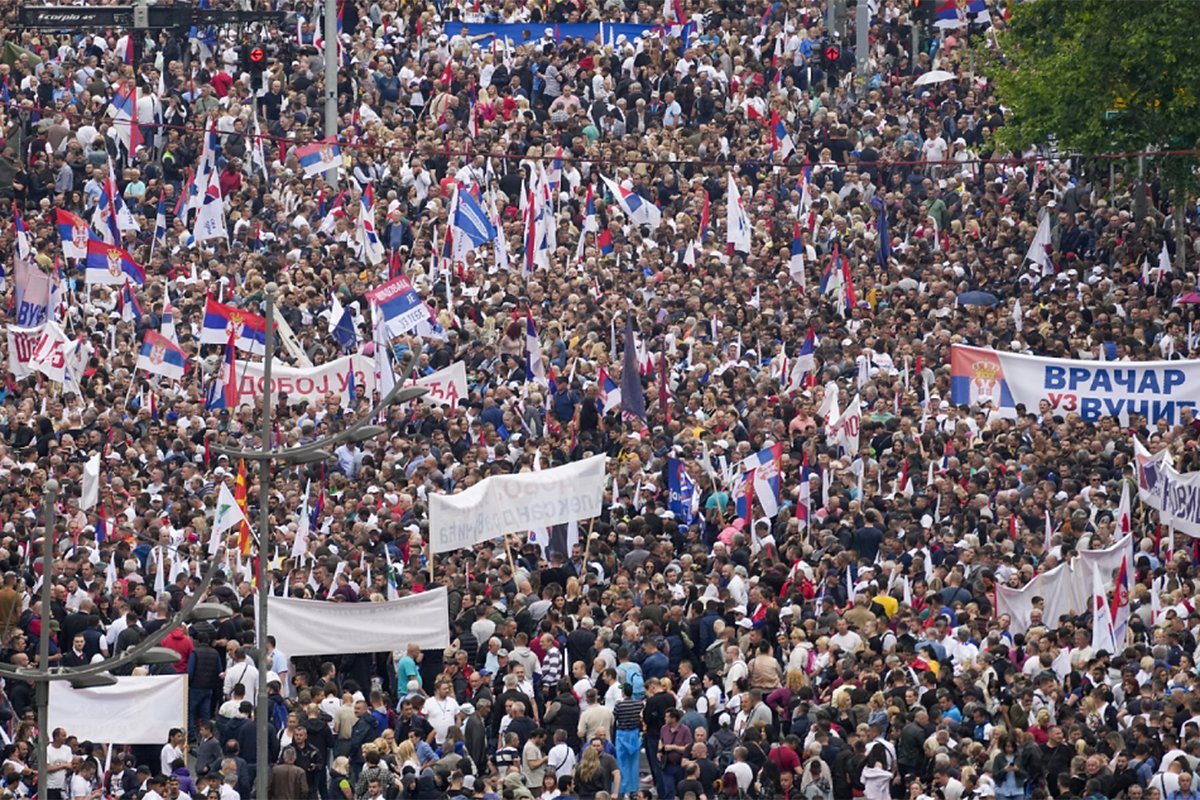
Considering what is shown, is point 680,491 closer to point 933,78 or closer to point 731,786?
point 731,786

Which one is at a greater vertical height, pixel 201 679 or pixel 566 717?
pixel 566 717

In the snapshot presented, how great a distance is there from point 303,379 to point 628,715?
9.91m

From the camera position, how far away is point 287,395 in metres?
33.2

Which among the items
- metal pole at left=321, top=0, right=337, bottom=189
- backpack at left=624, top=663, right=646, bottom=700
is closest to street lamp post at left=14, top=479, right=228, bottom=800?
backpack at left=624, top=663, right=646, bottom=700

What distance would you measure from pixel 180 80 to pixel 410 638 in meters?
20.2

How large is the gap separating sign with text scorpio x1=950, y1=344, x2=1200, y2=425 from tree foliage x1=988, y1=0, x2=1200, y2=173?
733 centimetres

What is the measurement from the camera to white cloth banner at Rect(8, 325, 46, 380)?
1331 inches

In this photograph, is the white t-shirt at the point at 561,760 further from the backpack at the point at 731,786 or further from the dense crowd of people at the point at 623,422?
the backpack at the point at 731,786

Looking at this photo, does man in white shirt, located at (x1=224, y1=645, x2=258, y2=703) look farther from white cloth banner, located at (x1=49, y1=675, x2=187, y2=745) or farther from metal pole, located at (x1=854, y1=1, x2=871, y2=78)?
metal pole, located at (x1=854, y1=1, x2=871, y2=78)

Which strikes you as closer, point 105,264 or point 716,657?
point 716,657

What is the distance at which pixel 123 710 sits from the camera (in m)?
24.7

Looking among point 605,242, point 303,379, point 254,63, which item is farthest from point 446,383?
point 254,63

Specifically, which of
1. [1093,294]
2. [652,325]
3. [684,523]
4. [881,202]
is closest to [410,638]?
[684,523]

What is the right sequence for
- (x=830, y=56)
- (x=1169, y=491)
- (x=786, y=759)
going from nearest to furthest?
(x=786, y=759), (x=1169, y=491), (x=830, y=56)
